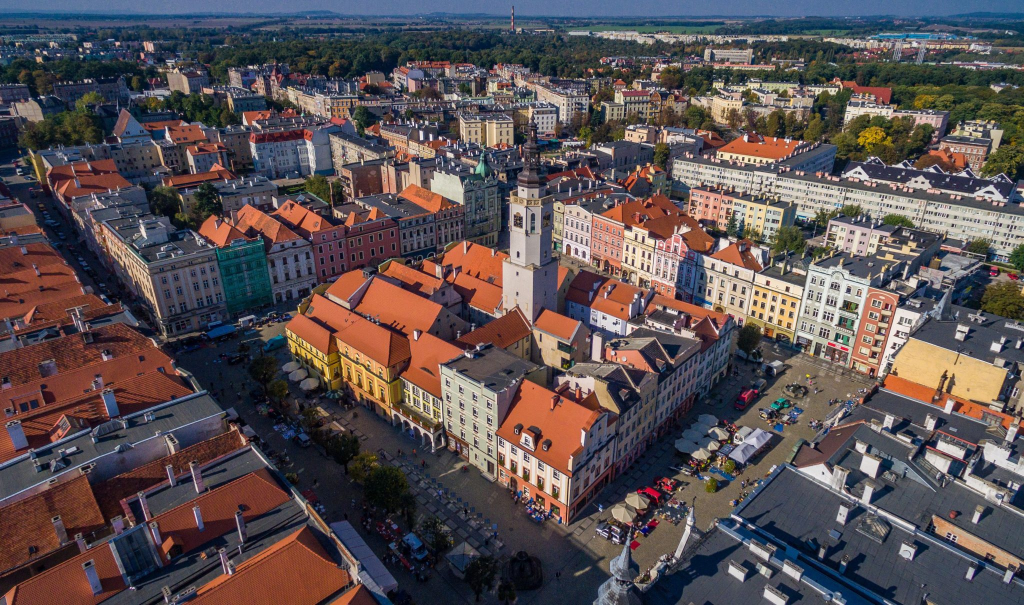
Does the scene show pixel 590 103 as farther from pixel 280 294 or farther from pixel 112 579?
pixel 112 579

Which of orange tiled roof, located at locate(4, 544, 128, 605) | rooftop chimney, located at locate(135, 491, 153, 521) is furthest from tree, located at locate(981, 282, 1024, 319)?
orange tiled roof, located at locate(4, 544, 128, 605)

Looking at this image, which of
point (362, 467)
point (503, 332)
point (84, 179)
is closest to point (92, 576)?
point (362, 467)

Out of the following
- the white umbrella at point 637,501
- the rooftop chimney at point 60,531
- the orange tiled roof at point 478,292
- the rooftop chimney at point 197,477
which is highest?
the rooftop chimney at point 197,477

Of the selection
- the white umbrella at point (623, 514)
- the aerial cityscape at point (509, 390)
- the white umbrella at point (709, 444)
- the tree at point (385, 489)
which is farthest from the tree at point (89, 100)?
the white umbrella at point (709, 444)

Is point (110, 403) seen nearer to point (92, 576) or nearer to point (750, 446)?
point (92, 576)

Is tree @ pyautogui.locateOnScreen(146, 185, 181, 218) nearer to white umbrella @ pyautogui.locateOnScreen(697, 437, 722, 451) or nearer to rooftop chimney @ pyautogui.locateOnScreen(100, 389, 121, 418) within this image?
rooftop chimney @ pyautogui.locateOnScreen(100, 389, 121, 418)

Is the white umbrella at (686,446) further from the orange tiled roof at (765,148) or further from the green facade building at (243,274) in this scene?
the orange tiled roof at (765,148)
